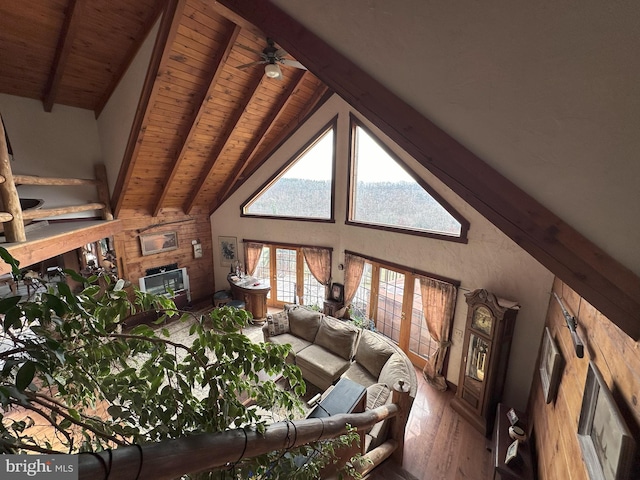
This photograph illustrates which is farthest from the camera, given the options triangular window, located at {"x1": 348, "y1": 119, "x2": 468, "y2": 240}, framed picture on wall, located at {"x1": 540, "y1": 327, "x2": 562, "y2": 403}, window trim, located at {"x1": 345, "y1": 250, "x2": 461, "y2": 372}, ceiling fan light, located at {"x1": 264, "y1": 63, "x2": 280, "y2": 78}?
window trim, located at {"x1": 345, "y1": 250, "x2": 461, "y2": 372}

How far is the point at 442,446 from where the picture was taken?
354 centimetres

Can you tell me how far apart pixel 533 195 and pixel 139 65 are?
5.23m

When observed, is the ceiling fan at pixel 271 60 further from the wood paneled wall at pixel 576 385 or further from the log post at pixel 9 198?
the wood paneled wall at pixel 576 385

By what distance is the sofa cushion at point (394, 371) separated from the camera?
11.5ft

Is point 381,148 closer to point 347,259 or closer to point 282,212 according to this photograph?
point 347,259

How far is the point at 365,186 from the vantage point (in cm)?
545

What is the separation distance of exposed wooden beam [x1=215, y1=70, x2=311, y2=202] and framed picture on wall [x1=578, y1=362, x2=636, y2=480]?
5283 mm

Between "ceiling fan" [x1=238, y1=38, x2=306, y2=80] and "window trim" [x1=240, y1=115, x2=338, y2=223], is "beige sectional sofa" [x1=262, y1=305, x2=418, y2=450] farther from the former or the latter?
"ceiling fan" [x1=238, y1=38, x2=306, y2=80]

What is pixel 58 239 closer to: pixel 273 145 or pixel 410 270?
pixel 273 145

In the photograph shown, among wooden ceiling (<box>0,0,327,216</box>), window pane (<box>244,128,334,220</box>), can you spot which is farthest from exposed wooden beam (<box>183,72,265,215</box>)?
window pane (<box>244,128,334,220</box>)

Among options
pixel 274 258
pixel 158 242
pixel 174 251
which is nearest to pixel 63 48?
pixel 158 242

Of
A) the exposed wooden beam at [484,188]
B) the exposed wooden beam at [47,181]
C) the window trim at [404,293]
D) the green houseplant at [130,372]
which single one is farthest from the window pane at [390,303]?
the exposed wooden beam at [47,181]

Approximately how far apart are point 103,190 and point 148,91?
2.42 m

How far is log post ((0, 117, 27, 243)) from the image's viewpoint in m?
2.86
